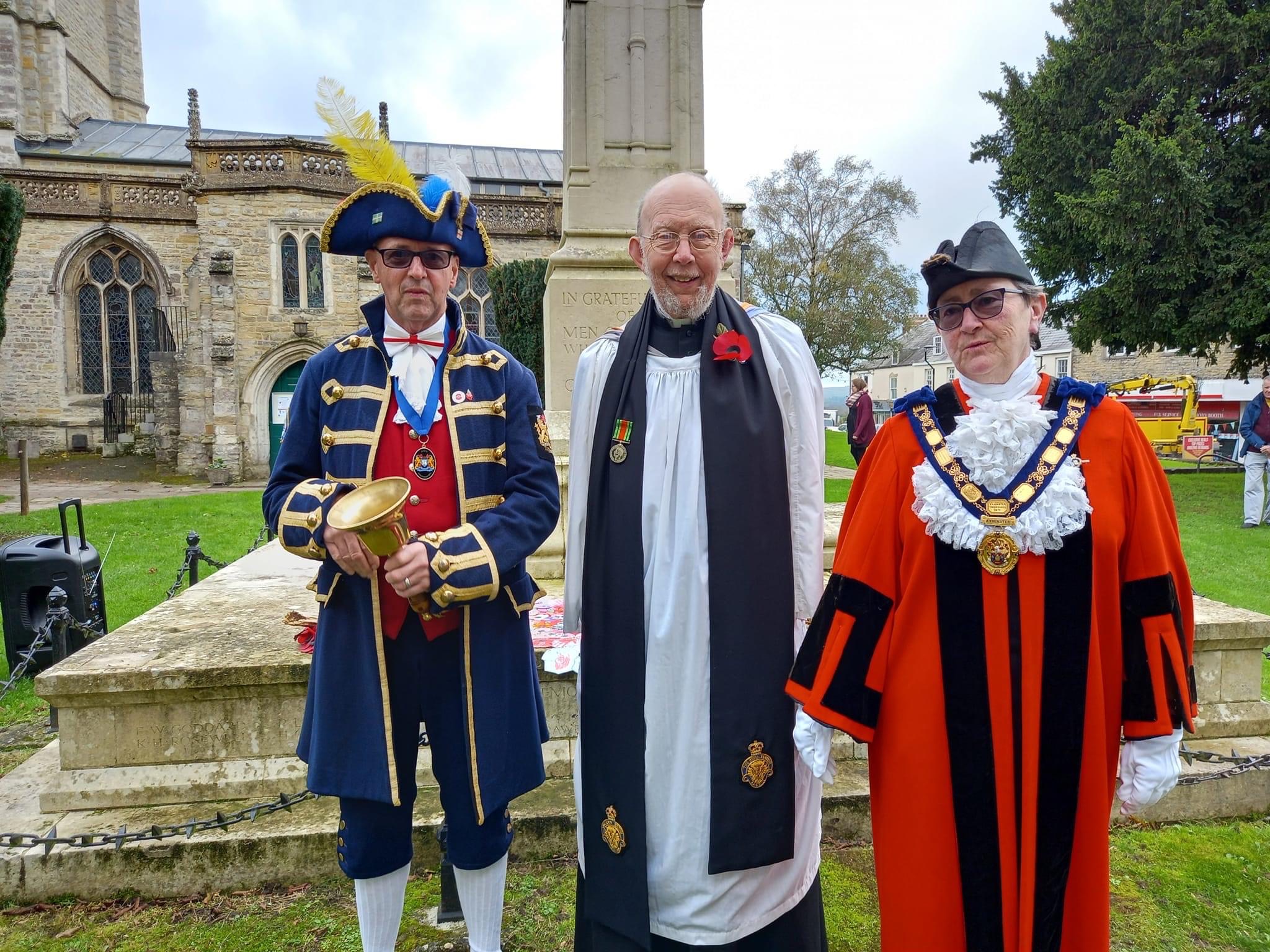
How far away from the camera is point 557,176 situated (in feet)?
99.3

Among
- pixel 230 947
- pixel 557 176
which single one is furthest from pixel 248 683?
pixel 557 176

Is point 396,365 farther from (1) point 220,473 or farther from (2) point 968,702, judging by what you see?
(1) point 220,473

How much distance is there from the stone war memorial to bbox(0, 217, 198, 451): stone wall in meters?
20.4

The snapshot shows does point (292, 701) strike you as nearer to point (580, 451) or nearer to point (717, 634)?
point (580, 451)

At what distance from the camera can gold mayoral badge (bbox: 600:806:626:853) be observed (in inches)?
75.8

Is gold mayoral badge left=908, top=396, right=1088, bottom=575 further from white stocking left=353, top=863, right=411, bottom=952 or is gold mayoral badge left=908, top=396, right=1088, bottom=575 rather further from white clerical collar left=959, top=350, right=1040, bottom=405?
white stocking left=353, top=863, right=411, bottom=952

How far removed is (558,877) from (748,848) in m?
1.40

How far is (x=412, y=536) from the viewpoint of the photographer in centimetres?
199

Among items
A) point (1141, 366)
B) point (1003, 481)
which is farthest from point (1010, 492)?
point (1141, 366)

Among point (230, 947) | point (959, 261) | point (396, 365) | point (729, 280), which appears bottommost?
point (230, 947)

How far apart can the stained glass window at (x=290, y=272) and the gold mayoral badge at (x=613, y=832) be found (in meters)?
21.2

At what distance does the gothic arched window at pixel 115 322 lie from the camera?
72.9ft

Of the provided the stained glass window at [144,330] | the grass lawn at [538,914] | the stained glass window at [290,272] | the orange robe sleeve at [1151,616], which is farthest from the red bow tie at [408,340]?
the stained glass window at [144,330]

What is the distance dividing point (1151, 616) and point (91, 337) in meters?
27.6
